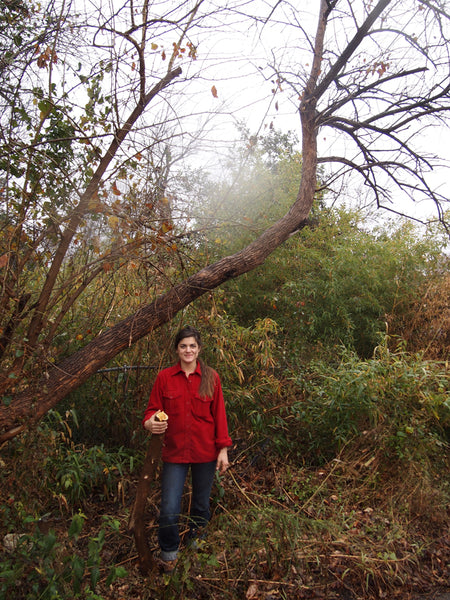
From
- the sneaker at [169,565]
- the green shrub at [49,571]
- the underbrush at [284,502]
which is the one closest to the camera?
the green shrub at [49,571]

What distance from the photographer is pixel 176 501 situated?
8.77 ft

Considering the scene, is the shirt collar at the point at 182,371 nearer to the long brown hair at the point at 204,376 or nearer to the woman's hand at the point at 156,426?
the long brown hair at the point at 204,376

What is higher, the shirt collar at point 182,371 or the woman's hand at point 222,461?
the shirt collar at point 182,371

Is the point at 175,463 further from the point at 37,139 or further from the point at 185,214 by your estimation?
the point at 37,139

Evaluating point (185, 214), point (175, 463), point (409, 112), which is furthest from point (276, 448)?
point (409, 112)

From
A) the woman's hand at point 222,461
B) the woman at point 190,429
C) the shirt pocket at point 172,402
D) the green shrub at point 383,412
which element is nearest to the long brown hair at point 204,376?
the woman at point 190,429

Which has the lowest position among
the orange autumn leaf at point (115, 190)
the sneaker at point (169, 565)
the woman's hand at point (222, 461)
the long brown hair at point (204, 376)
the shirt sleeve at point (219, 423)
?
the sneaker at point (169, 565)

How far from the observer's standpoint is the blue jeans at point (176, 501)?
261 cm

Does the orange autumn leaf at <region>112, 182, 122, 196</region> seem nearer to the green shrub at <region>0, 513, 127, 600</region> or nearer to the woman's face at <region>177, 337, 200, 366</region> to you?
the woman's face at <region>177, 337, 200, 366</region>

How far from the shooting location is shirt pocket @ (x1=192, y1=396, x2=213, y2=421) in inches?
110

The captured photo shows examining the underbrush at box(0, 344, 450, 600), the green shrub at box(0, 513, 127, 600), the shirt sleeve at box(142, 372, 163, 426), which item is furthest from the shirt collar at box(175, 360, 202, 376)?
the green shrub at box(0, 513, 127, 600)

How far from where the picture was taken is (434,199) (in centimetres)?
447

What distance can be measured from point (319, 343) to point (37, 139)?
365 cm

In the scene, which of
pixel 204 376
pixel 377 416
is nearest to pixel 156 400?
pixel 204 376
